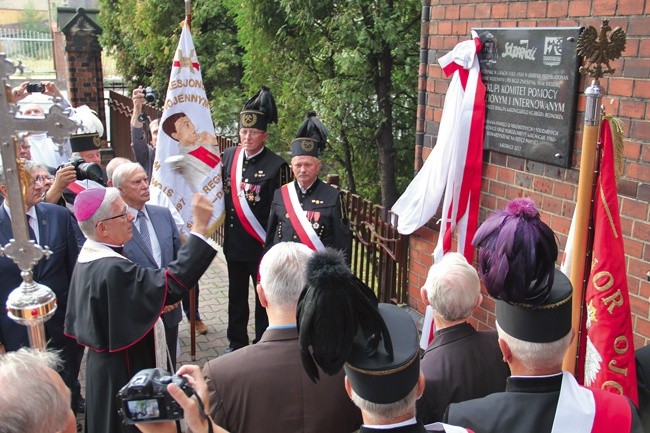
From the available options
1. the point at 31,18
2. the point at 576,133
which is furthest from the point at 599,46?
the point at 31,18

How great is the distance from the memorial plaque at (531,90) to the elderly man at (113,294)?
1.92 m

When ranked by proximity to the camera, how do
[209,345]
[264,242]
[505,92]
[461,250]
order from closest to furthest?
[505,92], [461,250], [264,242], [209,345]

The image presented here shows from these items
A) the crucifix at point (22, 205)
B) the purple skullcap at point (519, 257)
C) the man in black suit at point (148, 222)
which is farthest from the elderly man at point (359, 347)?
the man in black suit at point (148, 222)

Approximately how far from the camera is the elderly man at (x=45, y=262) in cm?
383

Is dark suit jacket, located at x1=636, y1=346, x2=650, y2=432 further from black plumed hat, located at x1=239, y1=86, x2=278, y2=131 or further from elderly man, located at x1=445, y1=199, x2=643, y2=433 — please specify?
black plumed hat, located at x1=239, y1=86, x2=278, y2=131

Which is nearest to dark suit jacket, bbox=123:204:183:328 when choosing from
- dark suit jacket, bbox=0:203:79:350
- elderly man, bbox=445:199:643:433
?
dark suit jacket, bbox=0:203:79:350

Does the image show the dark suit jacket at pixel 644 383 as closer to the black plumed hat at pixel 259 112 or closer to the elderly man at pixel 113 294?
the elderly man at pixel 113 294

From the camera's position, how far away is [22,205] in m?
2.18

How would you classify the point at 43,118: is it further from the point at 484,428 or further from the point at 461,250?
the point at 461,250

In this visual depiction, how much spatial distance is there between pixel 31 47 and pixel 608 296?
24.8 meters

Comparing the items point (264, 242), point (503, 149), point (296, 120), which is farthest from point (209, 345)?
point (296, 120)

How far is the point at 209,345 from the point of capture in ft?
19.0

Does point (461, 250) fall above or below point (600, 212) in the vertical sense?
below

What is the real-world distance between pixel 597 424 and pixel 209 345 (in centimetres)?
424
